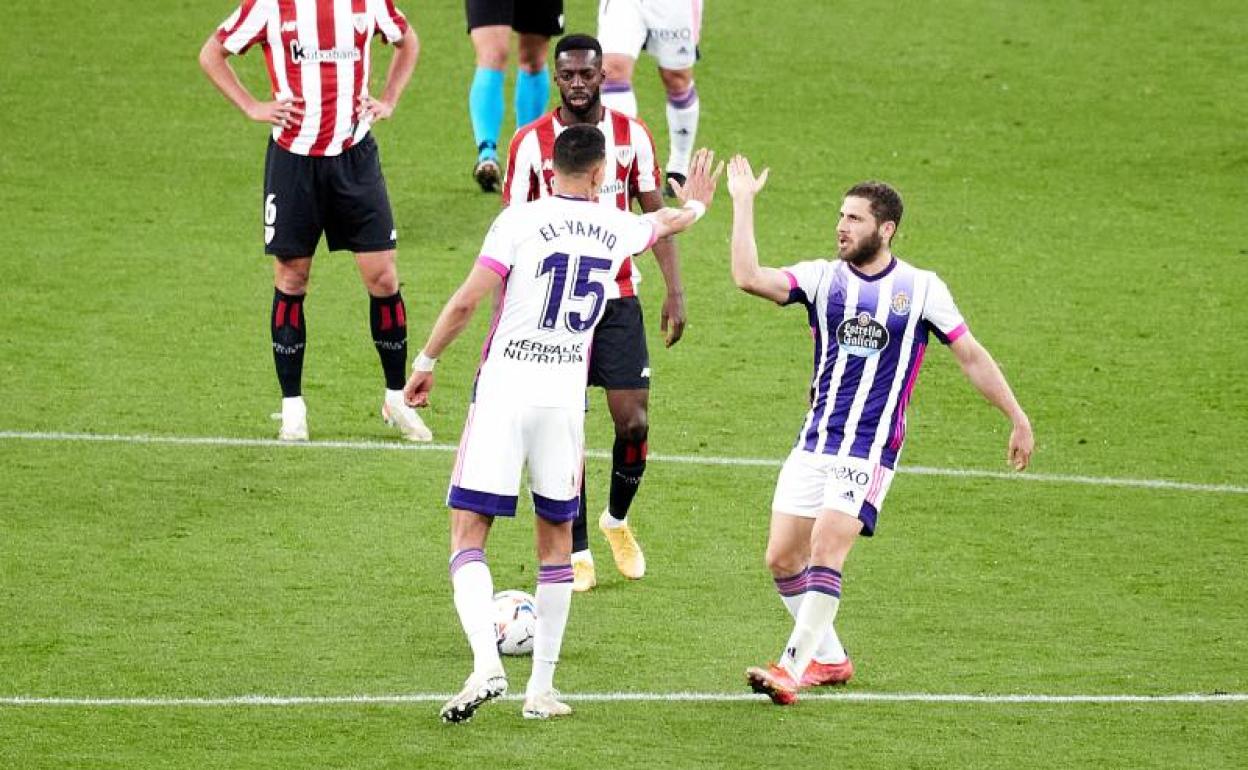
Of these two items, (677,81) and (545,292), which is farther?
(677,81)

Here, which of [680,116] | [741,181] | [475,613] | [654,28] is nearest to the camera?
[475,613]

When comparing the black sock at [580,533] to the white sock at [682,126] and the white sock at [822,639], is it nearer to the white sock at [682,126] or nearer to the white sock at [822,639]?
the white sock at [822,639]

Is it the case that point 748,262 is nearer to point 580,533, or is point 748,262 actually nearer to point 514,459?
point 514,459

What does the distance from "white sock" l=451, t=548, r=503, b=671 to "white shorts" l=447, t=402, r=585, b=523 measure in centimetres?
17

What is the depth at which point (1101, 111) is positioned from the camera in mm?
17875

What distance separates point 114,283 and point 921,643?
6.88 m

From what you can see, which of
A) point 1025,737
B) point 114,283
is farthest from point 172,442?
point 1025,737

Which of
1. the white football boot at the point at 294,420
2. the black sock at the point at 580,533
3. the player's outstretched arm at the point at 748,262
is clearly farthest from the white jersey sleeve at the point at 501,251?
the white football boot at the point at 294,420

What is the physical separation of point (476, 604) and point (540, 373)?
2.58 ft

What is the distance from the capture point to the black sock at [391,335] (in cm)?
1096

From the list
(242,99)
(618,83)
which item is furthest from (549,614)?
(618,83)

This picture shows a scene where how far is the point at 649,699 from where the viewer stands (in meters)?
7.69

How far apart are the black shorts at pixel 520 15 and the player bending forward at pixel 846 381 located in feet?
22.4

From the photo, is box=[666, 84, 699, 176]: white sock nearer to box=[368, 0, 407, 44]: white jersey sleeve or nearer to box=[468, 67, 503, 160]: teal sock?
box=[468, 67, 503, 160]: teal sock
